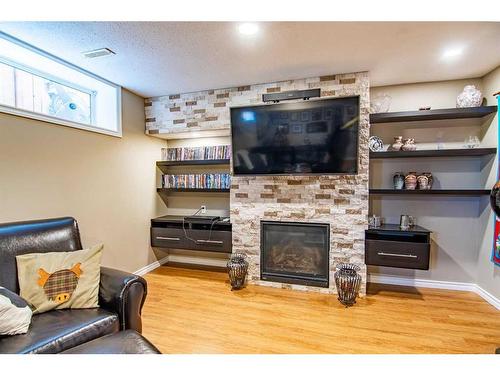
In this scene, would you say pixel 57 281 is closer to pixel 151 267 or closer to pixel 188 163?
pixel 151 267

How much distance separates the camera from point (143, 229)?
3.29 m

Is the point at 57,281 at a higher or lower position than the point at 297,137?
lower

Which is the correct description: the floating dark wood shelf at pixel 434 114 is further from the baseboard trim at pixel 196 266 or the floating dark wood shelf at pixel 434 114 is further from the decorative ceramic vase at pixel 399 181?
the baseboard trim at pixel 196 266

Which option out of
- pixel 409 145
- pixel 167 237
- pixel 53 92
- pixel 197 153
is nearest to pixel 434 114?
pixel 409 145

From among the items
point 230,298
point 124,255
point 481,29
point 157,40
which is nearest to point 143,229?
point 124,255

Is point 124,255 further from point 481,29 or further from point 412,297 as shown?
point 481,29

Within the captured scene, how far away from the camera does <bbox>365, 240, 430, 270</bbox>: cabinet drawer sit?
2.40 meters

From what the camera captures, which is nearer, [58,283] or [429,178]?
[58,283]

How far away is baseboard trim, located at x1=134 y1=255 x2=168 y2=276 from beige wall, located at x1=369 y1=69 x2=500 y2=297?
3.05 m

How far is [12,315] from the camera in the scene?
1.22 m

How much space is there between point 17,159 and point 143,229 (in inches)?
63.4

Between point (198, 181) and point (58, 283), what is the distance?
202cm
